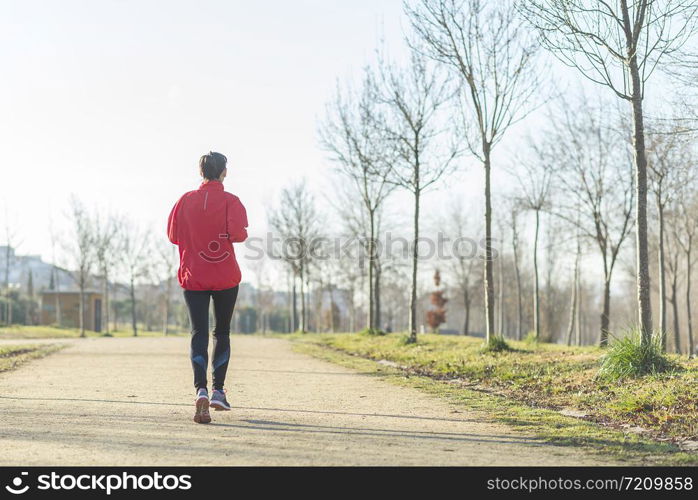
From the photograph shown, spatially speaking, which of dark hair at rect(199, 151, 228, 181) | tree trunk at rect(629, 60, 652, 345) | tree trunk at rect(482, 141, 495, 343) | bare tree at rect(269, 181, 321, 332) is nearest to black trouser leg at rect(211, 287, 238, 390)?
dark hair at rect(199, 151, 228, 181)

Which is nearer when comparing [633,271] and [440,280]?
[633,271]

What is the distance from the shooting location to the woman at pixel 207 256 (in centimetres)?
619

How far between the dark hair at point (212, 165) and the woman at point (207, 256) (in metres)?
0.02

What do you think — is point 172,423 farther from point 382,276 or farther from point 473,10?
point 382,276

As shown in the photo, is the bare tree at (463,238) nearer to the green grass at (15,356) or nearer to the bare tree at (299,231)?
the bare tree at (299,231)

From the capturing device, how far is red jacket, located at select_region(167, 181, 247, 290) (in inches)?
243

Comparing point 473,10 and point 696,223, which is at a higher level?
point 473,10

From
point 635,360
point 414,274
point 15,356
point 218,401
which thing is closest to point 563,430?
point 218,401

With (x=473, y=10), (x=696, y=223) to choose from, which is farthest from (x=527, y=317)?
(x=473, y=10)

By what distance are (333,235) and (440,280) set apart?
53.2 feet

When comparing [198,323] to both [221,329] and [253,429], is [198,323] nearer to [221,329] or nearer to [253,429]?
[221,329]

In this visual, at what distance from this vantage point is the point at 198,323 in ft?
20.5
